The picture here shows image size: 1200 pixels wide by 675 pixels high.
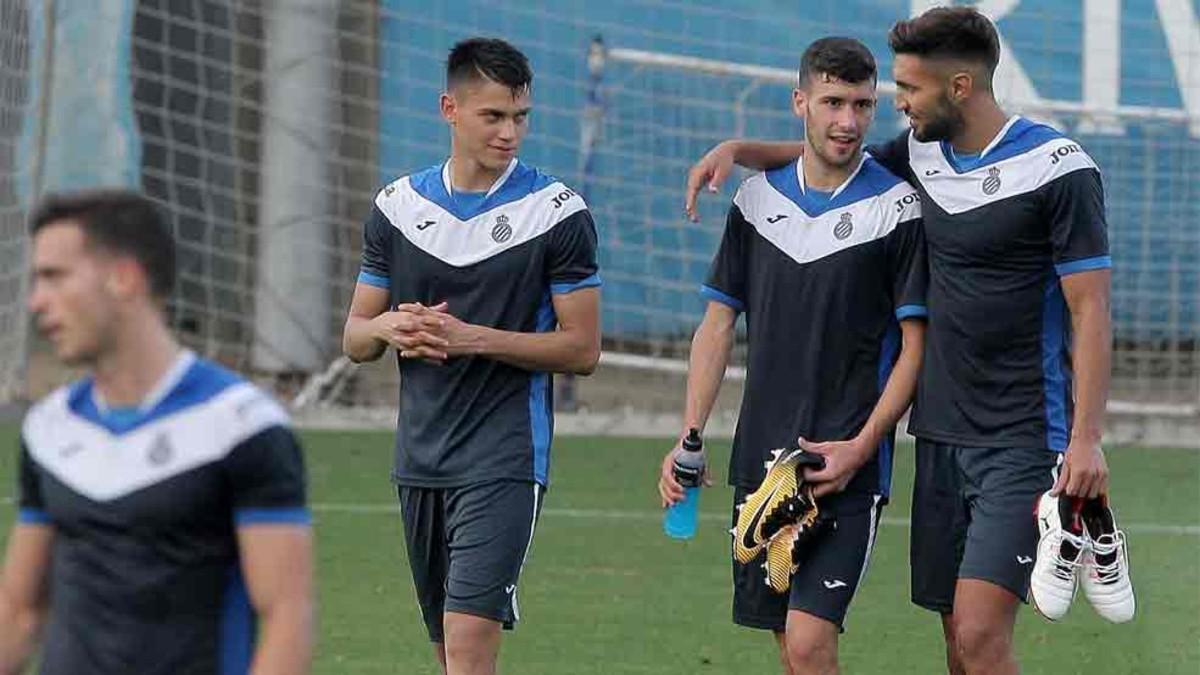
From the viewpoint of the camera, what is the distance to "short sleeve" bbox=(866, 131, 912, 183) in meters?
6.34

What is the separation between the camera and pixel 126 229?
3744 mm

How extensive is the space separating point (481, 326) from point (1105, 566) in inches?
65.7

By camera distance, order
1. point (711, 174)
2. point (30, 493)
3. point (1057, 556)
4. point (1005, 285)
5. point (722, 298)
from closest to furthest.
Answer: point (30, 493) < point (1057, 556) < point (1005, 285) < point (711, 174) < point (722, 298)

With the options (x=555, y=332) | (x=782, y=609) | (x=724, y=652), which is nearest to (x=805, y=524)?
(x=782, y=609)

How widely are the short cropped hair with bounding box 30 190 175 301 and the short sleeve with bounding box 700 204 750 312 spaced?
2.78 meters

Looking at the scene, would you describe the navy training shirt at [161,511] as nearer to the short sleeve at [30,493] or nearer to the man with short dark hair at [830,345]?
the short sleeve at [30,493]

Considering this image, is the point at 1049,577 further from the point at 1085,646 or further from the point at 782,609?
the point at 1085,646

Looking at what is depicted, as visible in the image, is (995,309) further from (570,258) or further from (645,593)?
(645,593)

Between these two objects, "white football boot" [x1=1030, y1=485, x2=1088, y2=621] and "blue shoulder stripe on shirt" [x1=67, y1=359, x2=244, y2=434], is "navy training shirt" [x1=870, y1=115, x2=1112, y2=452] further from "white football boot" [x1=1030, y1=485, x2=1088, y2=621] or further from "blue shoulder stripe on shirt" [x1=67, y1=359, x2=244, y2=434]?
"blue shoulder stripe on shirt" [x1=67, y1=359, x2=244, y2=434]

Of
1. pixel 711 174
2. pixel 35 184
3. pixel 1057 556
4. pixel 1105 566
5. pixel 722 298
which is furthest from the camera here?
pixel 35 184

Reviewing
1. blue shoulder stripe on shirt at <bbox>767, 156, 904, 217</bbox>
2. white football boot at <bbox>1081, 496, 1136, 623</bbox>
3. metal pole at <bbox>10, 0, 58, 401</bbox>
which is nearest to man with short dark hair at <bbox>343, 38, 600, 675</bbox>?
blue shoulder stripe on shirt at <bbox>767, 156, 904, 217</bbox>

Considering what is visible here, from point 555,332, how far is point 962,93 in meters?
1.20

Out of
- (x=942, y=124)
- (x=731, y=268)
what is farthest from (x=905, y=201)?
(x=731, y=268)

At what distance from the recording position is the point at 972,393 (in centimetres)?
608
